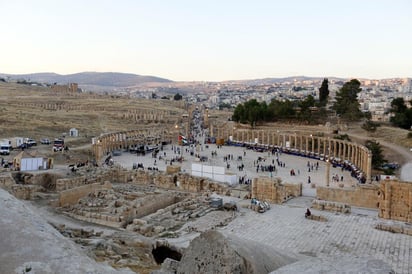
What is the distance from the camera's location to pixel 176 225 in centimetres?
2294

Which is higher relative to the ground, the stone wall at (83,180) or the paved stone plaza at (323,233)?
the stone wall at (83,180)

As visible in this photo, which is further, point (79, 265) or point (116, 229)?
point (116, 229)

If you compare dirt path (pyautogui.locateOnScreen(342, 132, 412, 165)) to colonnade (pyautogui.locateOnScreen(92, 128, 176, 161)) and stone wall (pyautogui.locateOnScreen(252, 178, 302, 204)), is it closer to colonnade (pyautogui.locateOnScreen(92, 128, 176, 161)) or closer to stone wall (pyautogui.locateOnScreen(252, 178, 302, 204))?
stone wall (pyautogui.locateOnScreen(252, 178, 302, 204))

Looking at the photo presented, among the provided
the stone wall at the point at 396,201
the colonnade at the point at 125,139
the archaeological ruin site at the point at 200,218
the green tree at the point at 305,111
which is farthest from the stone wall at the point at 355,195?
the green tree at the point at 305,111

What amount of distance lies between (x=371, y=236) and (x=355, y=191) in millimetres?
6310

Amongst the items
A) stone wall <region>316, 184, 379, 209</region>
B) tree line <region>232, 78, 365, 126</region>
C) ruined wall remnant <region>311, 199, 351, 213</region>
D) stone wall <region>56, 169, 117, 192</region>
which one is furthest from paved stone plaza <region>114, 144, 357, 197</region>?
tree line <region>232, 78, 365, 126</region>

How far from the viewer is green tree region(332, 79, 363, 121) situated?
67062mm

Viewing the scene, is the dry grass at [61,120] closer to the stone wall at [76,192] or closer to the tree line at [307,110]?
the tree line at [307,110]

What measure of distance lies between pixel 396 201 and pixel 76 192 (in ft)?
60.0

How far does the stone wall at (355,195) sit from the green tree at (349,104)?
4161cm

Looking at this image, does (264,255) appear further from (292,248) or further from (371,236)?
(371,236)

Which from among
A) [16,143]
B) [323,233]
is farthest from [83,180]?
[16,143]

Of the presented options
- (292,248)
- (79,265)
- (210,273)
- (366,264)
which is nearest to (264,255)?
(210,273)

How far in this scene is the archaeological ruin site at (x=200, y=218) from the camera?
10.8 meters
